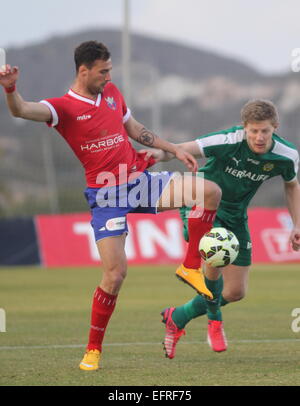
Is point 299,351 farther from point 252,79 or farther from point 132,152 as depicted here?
point 252,79

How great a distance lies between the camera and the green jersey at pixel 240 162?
329 inches

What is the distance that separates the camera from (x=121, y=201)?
7.85 metres

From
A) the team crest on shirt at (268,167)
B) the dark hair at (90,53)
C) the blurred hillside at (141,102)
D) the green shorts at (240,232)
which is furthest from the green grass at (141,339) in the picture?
the blurred hillside at (141,102)

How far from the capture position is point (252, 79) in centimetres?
4684

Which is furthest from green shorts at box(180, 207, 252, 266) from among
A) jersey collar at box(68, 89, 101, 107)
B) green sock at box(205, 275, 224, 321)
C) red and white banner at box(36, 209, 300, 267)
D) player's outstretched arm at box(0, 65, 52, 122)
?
red and white banner at box(36, 209, 300, 267)

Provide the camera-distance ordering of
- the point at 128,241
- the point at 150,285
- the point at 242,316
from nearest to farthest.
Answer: the point at 242,316 < the point at 150,285 < the point at 128,241

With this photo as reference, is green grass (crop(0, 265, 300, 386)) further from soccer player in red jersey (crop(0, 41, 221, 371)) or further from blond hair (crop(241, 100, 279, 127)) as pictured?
blond hair (crop(241, 100, 279, 127))

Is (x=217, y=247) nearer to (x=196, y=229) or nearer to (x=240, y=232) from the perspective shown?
(x=196, y=229)

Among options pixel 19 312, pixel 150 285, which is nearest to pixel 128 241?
pixel 150 285

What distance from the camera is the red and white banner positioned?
23078 millimetres

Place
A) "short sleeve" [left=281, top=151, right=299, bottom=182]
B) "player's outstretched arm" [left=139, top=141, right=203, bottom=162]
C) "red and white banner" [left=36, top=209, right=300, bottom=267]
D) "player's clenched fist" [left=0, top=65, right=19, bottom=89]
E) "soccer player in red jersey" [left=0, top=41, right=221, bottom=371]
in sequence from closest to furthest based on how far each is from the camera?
"player's clenched fist" [left=0, top=65, right=19, bottom=89] < "soccer player in red jersey" [left=0, top=41, right=221, bottom=371] < "player's outstretched arm" [left=139, top=141, right=203, bottom=162] < "short sleeve" [left=281, top=151, right=299, bottom=182] < "red and white banner" [left=36, top=209, right=300, bottom=267]

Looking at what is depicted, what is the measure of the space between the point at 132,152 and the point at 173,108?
105 feet

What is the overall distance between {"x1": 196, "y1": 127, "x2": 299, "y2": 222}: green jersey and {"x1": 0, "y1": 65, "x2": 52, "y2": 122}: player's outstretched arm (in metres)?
1.52

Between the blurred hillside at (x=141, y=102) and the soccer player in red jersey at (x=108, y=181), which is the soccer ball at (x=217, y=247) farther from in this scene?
the blurred hillside at (x=141, y=102)
